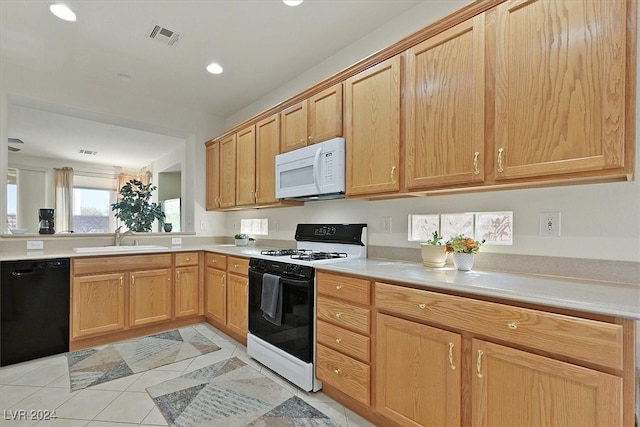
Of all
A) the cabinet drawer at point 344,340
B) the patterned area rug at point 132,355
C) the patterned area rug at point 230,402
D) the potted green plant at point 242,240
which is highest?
the potted green plant at point 242,240

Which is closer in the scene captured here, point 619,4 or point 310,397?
point 619,4

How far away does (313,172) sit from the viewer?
8.06 feet

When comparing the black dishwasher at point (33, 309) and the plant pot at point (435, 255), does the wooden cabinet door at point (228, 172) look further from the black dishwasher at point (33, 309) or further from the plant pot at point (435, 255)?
the plant pot at point (435, 255)

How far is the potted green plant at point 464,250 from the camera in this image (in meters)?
1.77

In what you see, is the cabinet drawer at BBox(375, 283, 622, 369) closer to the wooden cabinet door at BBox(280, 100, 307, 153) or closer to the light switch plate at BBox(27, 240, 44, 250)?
the wooden cabinet door at BBox(280, 100, 307, 153)

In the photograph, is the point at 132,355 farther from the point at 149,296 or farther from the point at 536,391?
the point at 536,391

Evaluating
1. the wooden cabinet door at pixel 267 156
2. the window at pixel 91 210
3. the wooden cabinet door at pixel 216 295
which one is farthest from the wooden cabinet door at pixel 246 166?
the window at pixel 91 210

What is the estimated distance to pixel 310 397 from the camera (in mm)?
2076

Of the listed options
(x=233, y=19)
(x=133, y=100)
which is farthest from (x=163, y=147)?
(x=233, y=19)

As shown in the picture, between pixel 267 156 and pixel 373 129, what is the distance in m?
1.34

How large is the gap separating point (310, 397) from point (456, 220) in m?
1.52

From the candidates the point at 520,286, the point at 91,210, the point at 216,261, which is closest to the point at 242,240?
the point at 216,261

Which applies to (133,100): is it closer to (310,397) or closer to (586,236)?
(310,397)

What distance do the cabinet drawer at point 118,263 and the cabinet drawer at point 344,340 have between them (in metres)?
2.13
